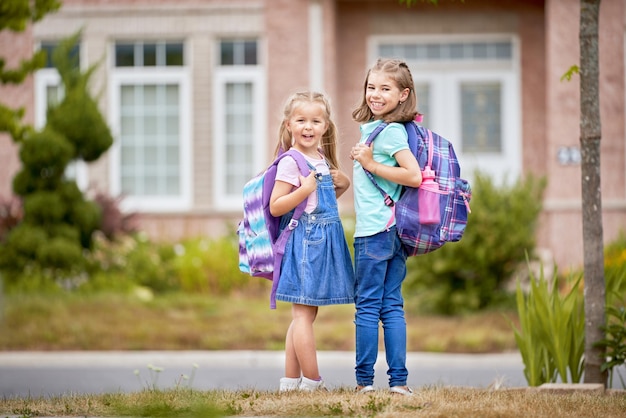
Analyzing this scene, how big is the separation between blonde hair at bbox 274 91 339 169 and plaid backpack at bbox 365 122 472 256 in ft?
1.24

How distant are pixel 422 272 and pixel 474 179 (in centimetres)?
126

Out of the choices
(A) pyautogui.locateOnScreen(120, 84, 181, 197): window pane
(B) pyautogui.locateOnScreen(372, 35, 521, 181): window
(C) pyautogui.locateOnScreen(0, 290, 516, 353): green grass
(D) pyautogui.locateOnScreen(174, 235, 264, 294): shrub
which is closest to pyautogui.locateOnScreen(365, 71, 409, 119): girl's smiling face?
(C) pyautogui.locateOnScreen(0, 290, 516, 353): green grass

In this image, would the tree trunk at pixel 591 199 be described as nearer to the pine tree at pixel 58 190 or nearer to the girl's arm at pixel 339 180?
the girl's arm at pixel 339 180

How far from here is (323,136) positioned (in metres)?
6.25

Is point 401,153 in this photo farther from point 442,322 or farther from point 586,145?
point 442,322

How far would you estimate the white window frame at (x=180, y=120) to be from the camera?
17922 millimetres

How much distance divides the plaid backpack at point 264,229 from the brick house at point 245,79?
11488 mm

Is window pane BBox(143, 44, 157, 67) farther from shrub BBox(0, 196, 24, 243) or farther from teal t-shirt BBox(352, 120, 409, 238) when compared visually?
teal t-shirt BBox(352, 120, 409, 238)

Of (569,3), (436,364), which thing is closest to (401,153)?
(436,364)

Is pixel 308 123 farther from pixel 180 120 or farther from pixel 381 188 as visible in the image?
pixel 180 120

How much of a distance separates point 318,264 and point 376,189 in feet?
1.65

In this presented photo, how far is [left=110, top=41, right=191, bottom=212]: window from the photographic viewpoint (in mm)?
17969

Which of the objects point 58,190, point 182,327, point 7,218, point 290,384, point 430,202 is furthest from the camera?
point 7,218

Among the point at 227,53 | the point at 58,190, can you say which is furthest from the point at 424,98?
the point at 58,190
